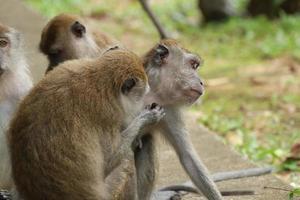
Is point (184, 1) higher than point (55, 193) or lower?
higher

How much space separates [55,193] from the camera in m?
4.39

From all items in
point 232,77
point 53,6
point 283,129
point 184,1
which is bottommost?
point 283,129

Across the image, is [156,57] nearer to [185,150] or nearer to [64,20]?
[185,150]

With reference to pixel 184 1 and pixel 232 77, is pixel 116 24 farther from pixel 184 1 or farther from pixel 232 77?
pixel 232 77

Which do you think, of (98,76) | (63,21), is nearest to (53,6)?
(63,21)

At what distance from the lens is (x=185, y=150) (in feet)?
18.1

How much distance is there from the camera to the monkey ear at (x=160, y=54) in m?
5.50

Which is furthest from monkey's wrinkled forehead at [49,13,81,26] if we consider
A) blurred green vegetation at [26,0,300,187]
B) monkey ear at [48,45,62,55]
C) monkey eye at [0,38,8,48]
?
blurred green vegetation at [26,0,300,187]

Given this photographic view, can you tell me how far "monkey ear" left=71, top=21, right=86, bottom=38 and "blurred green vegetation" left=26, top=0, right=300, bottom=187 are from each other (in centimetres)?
214

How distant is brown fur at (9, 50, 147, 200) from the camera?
439 cm

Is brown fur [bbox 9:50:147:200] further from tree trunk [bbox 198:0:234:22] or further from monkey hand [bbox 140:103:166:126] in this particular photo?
tree trunk [bbox 198:0:234:22]

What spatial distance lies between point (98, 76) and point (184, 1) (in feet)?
44.4

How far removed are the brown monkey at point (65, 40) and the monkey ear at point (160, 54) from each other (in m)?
1.30

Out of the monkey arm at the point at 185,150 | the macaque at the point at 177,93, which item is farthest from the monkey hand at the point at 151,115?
the monkey arm at the point at 185,150
